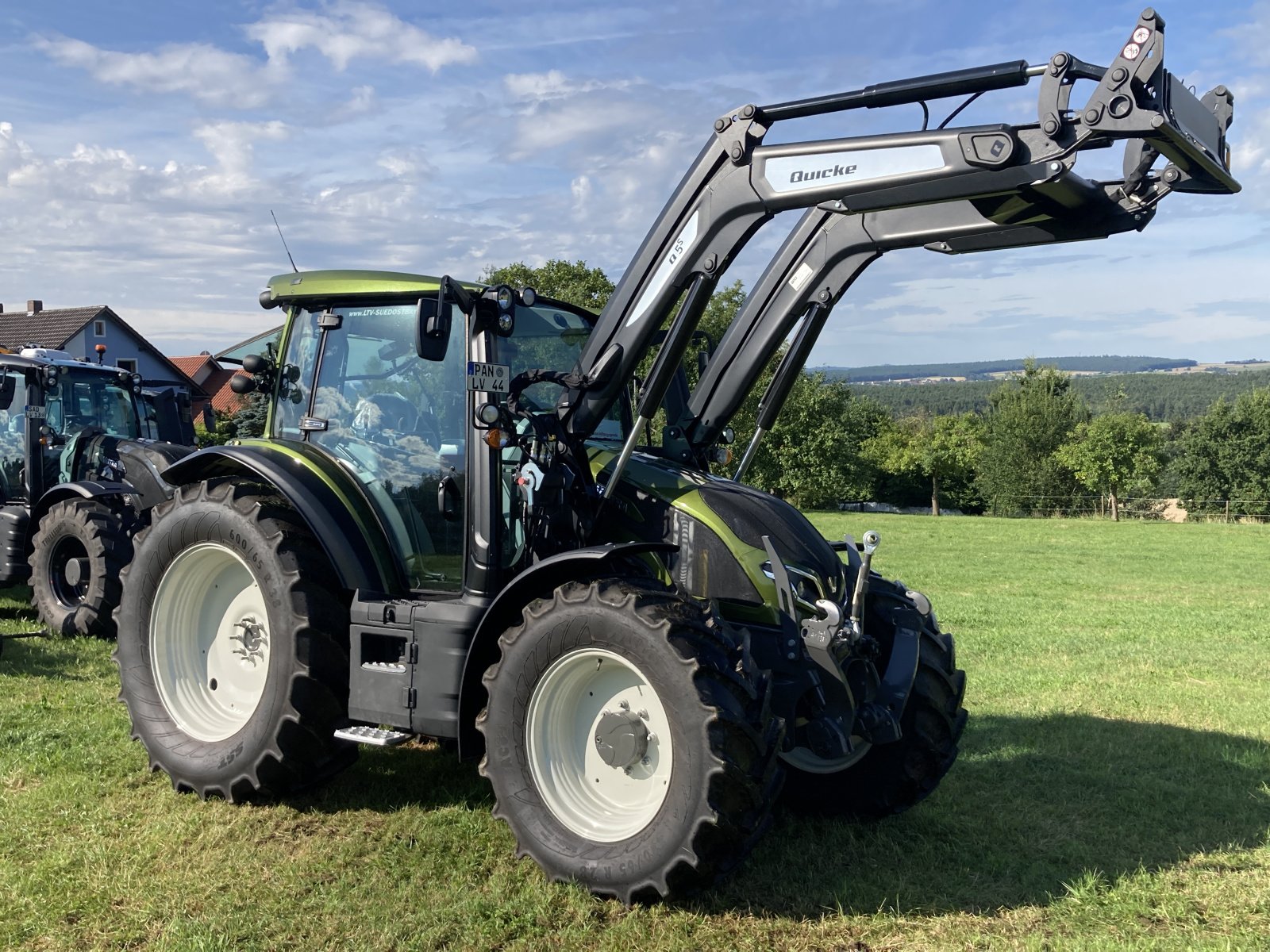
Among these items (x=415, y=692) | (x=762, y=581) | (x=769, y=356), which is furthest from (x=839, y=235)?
(x=415, y=692)

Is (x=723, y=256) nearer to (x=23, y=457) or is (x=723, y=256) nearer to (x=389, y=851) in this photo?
(x=389, y=851)

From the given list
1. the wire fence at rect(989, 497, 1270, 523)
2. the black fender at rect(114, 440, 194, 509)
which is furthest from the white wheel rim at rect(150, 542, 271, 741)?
the wire fence at rect(989, 497, 1270, 523)

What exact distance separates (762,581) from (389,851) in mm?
2031

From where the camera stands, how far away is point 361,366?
18.4ft

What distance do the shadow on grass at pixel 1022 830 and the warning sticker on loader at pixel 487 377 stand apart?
233cm

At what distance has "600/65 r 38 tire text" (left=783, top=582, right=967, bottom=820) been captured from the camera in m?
5.27

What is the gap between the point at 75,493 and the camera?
1035 cm

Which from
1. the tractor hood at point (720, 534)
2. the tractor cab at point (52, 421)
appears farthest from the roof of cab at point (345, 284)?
the tractor cab at point (52, 421)

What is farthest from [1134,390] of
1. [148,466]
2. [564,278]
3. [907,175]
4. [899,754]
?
[907,175]

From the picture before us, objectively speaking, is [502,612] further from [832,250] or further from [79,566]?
[79,566]

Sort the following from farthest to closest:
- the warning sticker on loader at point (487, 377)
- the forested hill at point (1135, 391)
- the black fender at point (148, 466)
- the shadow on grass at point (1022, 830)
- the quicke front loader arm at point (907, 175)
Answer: the forested hill at point (1135, 391) → the black fender at point (148, 466) → the warning sticker on loader at point (487, 377) → the shadow on grass at point (1022, 830) → the quicke front loader arm at point (907, 175)

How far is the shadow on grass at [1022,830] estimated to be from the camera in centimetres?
451

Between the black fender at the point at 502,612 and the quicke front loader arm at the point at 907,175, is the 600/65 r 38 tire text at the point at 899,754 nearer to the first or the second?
the black fender at the point at 502,612

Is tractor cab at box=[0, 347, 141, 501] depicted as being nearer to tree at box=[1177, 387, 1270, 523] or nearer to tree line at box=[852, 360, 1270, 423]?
tree at box=[1177, 387, 1270, 523]
